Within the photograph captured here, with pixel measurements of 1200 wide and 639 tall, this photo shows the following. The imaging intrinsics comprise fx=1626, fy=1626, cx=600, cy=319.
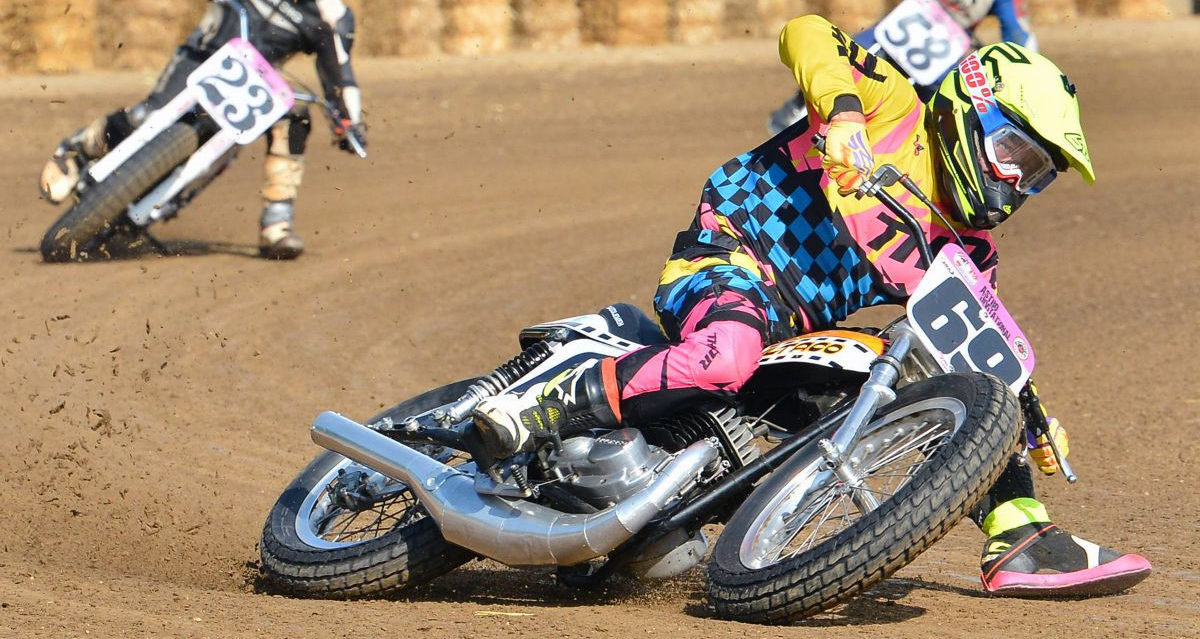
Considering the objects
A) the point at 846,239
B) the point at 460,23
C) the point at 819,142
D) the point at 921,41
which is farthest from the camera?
the point at 460,23

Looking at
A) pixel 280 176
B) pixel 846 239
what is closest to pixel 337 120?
pixel 280 176

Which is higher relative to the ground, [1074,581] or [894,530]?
[894,530]

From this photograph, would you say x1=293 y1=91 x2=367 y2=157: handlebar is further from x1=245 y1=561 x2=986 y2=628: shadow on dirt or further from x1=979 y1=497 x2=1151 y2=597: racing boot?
x1=979 y1=497 x2=1151 y2=597: racing boot

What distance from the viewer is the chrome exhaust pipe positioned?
401 cm

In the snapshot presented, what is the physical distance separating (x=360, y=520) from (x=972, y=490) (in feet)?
6.63

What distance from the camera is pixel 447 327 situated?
8.54m

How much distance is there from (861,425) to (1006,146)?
0.93 metres

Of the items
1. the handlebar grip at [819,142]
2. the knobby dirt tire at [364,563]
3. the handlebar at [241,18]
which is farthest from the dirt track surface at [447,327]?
the handlebar at [241,18]

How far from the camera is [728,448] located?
4176mm

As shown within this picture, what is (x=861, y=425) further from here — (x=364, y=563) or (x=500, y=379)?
(x=364, y=563)

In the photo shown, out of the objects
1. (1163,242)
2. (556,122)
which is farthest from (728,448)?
(556,122)

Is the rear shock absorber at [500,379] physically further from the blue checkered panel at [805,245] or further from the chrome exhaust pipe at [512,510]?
the blue checkered panel at [805,245]

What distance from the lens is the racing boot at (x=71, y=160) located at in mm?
9352

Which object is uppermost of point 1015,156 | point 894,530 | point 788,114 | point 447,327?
point 1015,156
